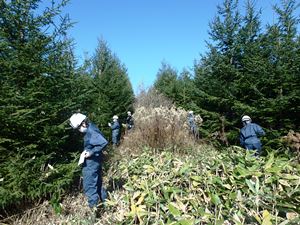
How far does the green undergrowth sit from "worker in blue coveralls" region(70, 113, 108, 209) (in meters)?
2.02

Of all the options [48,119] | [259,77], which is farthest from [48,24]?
[259,77]

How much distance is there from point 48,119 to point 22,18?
80.0 inches

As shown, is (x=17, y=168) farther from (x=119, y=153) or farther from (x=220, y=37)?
(x=220, y=37)

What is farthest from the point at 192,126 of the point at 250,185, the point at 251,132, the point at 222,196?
the point at 250,185

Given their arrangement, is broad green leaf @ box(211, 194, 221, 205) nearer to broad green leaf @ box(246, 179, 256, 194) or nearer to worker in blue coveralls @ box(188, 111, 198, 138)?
broad green leaf @ box(246, 179, 256, 194)

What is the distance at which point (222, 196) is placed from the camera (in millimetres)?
2588

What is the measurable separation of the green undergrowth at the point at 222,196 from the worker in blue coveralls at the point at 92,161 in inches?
79.6

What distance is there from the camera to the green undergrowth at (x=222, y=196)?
2.14m

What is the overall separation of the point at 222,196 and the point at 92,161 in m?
3.28

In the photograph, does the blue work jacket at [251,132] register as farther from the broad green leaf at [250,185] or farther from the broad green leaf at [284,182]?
the broad green leaf at [250,185]

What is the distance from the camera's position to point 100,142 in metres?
5.47

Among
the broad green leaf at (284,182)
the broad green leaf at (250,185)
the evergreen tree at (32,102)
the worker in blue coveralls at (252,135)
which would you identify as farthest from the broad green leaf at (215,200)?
the worker in blue coveralls at (252,135)

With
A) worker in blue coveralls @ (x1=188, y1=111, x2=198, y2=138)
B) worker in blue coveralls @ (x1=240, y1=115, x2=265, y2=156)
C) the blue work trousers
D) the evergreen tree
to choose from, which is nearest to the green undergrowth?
the blue work trousers

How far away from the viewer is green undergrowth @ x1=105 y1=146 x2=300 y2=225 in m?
2.14
